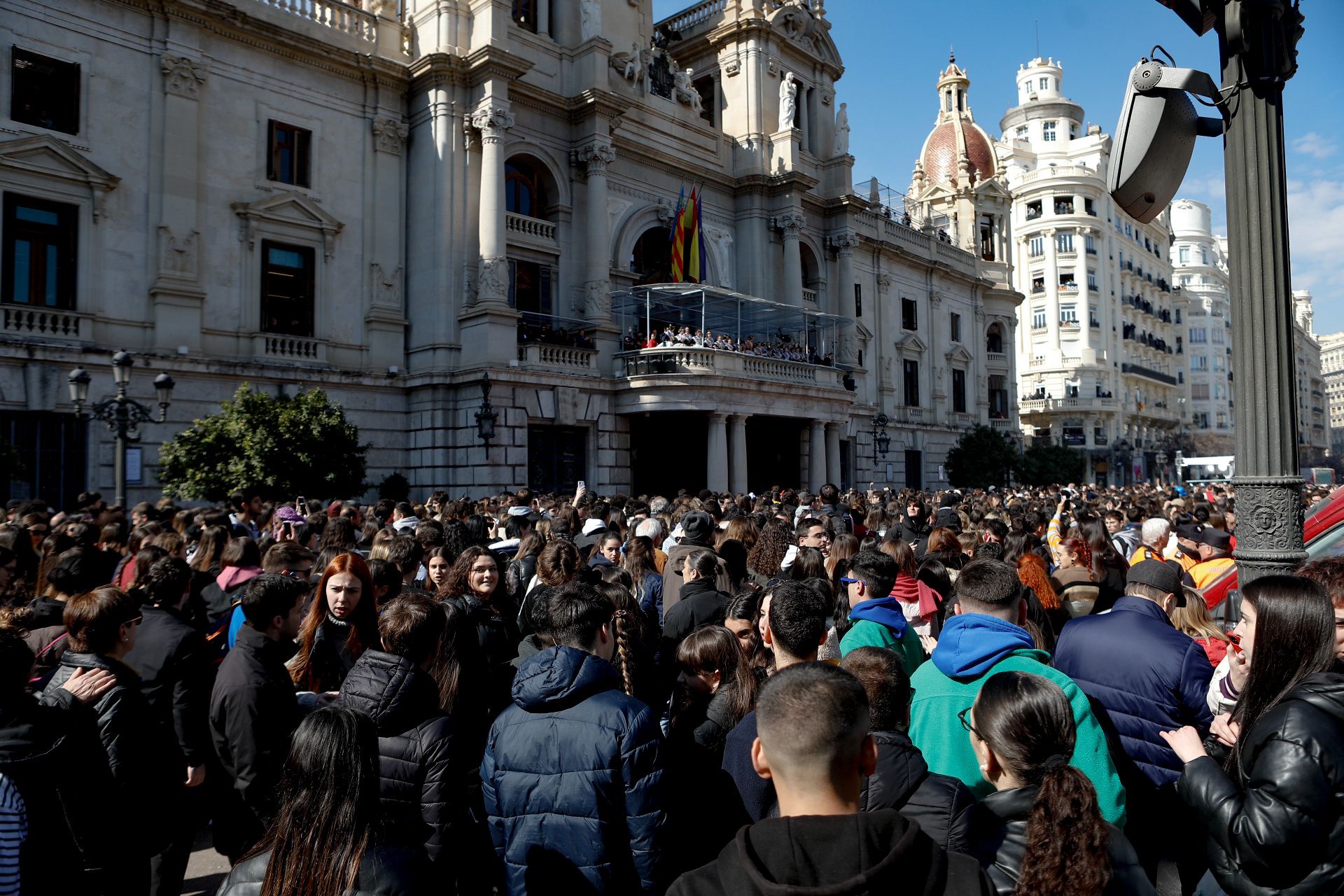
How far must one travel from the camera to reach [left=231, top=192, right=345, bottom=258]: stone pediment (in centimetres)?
2181

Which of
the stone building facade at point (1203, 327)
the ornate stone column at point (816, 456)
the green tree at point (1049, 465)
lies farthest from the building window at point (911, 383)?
the stone building facade at point (1203, 327)

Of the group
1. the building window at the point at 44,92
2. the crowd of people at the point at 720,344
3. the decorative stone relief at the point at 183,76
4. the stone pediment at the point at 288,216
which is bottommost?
the crowd of people at the point at 720,344

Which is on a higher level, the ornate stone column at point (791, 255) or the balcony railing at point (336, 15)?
the balcony railing at point (336, 15)

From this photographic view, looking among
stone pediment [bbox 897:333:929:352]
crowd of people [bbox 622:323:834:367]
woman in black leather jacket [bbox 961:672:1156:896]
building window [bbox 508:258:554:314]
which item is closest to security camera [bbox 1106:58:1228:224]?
woman in black leather jacket [bbox 961:672:1156:896]

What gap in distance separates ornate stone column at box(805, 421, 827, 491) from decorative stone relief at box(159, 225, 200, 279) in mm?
19125

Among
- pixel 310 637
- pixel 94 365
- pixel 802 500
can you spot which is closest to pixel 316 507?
pixel 94 365

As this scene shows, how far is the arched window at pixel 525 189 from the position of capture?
26.5 m

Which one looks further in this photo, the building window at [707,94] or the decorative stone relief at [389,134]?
the building window at [707,94]

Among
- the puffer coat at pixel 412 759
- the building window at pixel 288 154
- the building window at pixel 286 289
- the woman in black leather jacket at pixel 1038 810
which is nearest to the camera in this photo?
the woman in black leather jacket at pixel 1038 810

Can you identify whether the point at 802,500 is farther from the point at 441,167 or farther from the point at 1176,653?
the point at 441,167

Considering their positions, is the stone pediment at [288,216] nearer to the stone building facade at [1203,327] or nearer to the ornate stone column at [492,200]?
the ornate stone column at [492,200]

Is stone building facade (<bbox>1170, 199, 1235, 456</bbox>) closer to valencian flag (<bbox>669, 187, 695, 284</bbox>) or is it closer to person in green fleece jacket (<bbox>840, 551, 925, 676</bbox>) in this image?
valencian flag (<bbox>669, 187, 695, 284</bbox>)

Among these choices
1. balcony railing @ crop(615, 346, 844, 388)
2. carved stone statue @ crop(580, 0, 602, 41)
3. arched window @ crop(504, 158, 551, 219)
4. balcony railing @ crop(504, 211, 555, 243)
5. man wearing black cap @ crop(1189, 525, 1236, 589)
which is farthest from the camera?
carved stone statue @ crop(580, 0, 602, 41)

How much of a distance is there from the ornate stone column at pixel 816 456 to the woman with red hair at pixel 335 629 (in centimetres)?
2550
